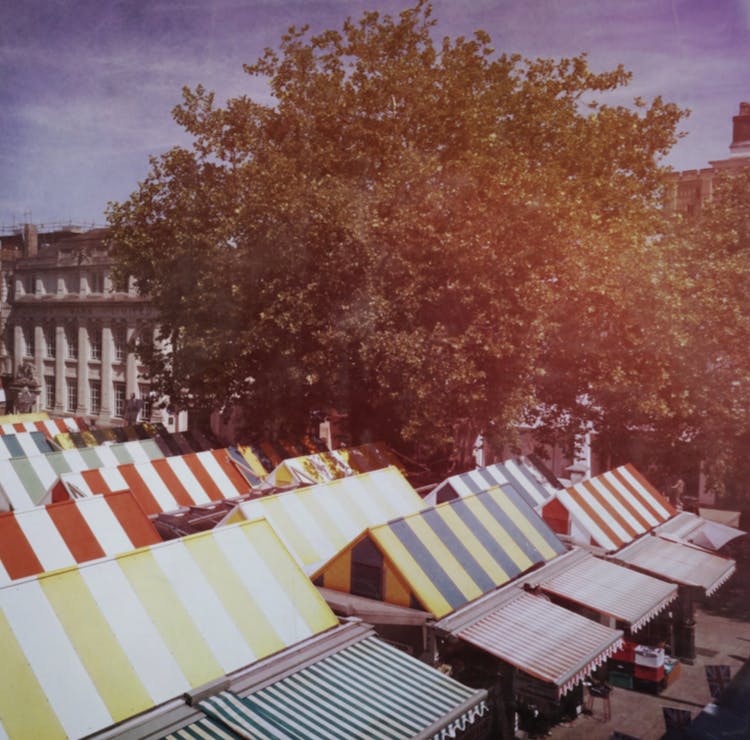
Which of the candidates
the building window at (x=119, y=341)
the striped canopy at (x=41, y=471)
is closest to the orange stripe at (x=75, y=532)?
the striped canopy at (x=41, y=471)

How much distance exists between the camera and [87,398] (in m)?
41.0

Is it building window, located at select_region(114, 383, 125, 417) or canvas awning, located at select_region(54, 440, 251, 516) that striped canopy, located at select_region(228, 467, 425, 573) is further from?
building window, located at select_region(114, 383, 125, 417)

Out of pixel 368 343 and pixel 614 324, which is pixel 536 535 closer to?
pixel 368 343

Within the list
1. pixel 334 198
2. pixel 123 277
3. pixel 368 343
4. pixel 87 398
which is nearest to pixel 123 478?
pixel 368 343

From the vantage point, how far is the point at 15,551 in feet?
29.1

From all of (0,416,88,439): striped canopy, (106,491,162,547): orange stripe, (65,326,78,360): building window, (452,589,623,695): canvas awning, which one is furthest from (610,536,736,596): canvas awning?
(65,326,78,360): building window

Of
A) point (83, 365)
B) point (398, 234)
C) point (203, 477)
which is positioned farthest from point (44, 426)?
point (83, 365)

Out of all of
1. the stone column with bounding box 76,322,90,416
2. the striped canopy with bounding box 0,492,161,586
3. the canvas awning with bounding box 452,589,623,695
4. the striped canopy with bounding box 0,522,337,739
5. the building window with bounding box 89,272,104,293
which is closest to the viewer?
the striped canopy with bounding box 0,522,337,739

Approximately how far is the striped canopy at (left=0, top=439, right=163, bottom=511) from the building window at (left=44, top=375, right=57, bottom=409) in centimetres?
2530

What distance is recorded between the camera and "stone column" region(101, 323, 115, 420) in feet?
133

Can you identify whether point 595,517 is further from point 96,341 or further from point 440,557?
point 96,341

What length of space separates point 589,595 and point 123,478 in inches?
353

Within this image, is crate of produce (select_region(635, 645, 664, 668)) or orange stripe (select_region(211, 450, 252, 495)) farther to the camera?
orange stripe (select_region(211, 450, 252, 495))

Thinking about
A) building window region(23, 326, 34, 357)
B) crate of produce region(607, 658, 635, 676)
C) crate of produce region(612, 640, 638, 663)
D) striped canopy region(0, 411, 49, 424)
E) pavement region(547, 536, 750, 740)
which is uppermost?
building window region(23, 326, 34, 357)
